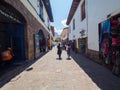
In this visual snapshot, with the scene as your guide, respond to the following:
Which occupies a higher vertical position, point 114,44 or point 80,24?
point 80,24

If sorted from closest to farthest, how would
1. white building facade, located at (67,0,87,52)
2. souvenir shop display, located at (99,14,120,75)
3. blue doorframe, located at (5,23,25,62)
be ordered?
souvenir shop display, located at (99,14,120,75) < blue doorframe, located at (5,23,25,62) < white building facade, located at (67,0,87,52)

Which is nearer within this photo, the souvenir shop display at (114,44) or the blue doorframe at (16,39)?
the souvenir shop display at (114,44)

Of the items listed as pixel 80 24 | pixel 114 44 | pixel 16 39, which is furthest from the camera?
pixel 80 24

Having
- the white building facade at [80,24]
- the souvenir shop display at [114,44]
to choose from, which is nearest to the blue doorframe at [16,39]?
the souvenir shop display at [114,44]

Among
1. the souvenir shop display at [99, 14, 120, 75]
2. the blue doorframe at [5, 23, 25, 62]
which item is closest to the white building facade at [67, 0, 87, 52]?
the blue doorframe at [5, 23, 25, 62]

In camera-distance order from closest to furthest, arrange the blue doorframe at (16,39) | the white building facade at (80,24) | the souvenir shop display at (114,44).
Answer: the souvenir shop display at (114,44) → the blue doorframe at (16,39) → the white building facade at (80,24)

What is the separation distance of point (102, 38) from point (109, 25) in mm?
1605

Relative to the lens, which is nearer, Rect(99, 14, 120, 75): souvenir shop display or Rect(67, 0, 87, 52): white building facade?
Rect(99, 14, 120, 75): souvenir shop display

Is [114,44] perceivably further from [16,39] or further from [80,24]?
[80,24]

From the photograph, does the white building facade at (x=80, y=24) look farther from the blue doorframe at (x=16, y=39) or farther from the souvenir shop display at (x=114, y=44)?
the souvenir shop display at (x=114, y=44)

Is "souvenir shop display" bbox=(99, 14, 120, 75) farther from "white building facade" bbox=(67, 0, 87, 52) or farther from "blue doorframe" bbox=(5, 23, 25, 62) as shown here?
"white building facade" bbox=(67, 0, 87, 52)

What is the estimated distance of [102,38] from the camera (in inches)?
371

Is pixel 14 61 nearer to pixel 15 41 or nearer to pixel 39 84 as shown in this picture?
pixel 15 41

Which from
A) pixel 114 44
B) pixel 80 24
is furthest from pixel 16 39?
pixel 80 24
